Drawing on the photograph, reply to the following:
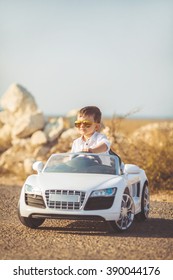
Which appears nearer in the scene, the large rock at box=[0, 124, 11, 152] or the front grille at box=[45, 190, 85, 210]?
the front grille at box=[45, 190, 85, 210]

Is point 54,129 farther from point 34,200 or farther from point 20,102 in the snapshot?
point 34,200

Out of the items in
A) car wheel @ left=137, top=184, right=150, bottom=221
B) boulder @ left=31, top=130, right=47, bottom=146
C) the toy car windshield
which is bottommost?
boulder @ left=31, top=130, right=47, bottom=146

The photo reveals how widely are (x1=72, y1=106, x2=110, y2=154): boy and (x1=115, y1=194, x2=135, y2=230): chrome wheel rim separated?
0.82 metres

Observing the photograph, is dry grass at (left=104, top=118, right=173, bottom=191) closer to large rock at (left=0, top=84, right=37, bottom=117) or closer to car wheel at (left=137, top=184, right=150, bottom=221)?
car wheel at (left=137, top=184, right=150, bottom=221)

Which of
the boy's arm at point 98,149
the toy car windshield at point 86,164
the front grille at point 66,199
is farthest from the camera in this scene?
the boy's arm at point 98,149

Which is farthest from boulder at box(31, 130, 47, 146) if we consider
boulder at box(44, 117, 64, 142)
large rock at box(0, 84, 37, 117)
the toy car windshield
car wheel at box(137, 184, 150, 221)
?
the toy car windshield

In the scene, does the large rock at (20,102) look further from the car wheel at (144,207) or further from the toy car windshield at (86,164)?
the toy car windshield at (86,164)

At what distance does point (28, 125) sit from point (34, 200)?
12573 millimetres

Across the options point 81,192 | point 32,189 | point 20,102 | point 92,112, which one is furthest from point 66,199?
point 20,102

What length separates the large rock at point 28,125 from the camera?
21.7 meters

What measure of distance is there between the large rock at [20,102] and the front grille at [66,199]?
1403cm

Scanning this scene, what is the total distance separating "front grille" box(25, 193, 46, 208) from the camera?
29.7ft

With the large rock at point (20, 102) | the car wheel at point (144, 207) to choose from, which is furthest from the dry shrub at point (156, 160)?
the large rock at point (20, 102)
